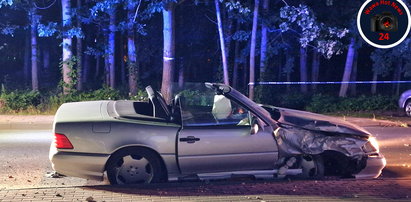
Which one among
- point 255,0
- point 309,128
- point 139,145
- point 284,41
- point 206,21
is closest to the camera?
point 139,145

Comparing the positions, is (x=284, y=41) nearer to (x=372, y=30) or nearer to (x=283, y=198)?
(x=372, y=30)

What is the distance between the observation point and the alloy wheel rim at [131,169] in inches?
244

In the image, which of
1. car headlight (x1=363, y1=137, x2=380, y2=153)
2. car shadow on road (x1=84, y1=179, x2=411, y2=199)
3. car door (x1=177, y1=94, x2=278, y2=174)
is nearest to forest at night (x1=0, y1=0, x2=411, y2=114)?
car door (x1=177, y1=94, x2=278, y2=174)

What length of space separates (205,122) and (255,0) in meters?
12.6

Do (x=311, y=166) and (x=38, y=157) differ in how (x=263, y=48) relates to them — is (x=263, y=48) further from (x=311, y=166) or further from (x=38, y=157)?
(x=311, y=166)

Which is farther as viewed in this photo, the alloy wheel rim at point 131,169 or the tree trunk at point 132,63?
the tree trunk at point 132,63

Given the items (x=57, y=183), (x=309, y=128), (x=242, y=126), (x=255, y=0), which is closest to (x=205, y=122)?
(x=242, y=126)

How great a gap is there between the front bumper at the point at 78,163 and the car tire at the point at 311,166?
8.58ft

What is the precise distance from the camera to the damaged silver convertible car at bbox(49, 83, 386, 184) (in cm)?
608

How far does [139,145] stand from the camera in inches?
241

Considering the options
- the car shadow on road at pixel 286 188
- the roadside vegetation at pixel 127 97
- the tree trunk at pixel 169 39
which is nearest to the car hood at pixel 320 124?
the car shadow on road at pixel 286 188

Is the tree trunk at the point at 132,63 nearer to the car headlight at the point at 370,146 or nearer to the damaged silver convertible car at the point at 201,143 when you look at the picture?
the damaged silver convertible car at the point at 201,143

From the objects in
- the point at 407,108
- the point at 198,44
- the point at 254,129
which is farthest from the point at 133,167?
the point at 198,44

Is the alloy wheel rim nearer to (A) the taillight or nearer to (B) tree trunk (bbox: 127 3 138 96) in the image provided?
(A) the taillight
